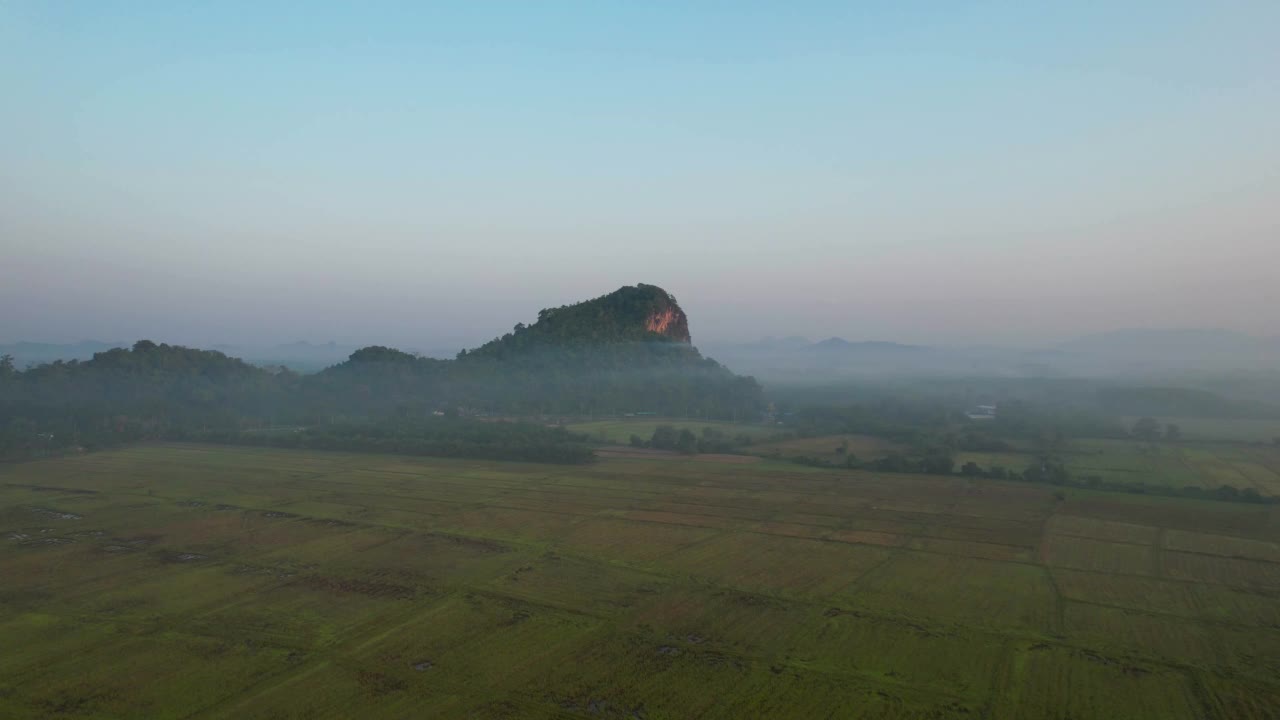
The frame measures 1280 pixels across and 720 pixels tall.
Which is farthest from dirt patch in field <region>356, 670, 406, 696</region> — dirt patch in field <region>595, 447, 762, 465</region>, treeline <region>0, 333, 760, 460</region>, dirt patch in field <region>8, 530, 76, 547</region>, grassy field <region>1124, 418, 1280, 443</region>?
grassy field <region>1124, 418, 1280, 443</region>

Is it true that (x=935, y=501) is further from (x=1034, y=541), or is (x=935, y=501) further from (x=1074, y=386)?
(x=1074, y=386)

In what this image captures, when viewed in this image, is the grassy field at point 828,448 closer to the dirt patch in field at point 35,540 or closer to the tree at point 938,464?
the tree at point 938,464

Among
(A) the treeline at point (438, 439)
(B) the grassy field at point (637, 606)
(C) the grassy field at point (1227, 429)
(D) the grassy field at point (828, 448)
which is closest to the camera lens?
(B) the grassy field at point (637, 606)

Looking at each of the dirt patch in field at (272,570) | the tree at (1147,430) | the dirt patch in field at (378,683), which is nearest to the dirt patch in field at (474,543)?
the dirt patch in field at (272,570)

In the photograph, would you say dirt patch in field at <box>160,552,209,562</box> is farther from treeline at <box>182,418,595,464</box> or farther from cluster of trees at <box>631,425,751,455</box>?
cluster of trees at <box>631,425,751,455</box>

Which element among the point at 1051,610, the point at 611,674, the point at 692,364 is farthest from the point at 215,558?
the point at 692,364
